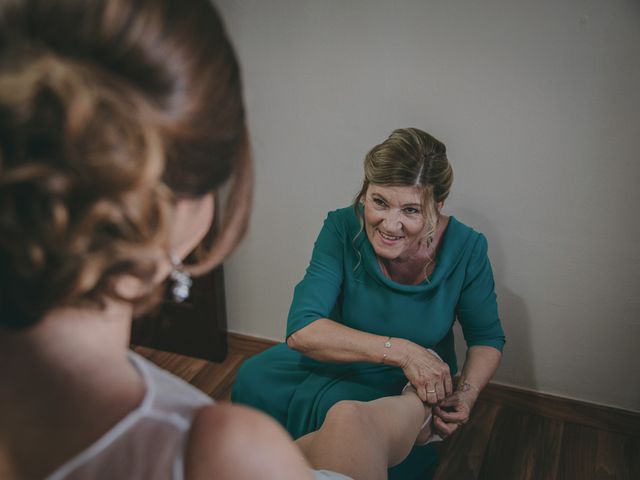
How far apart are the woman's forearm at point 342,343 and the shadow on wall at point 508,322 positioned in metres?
0.66

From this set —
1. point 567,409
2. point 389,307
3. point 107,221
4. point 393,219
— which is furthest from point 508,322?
point 107,221

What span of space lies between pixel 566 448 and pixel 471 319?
0.79 m

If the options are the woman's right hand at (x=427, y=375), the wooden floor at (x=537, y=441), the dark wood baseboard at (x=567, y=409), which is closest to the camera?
the woman's right hand at (x=427, y=375)

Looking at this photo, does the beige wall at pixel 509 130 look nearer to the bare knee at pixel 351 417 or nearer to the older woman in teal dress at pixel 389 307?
the older woman in teal dress at pixel 389 307

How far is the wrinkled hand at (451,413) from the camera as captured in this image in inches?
49.9

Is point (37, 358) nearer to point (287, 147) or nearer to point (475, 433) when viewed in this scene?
point (287, 147)

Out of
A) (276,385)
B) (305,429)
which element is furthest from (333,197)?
(305,429)

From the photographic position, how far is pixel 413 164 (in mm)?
1288

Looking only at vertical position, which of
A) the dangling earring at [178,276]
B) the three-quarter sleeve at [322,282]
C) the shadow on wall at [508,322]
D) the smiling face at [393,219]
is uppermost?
the dangling earring at [178,276]

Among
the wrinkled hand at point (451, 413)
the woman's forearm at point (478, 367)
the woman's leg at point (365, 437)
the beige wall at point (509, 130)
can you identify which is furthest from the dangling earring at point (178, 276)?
the beige wall at point (509, 130)

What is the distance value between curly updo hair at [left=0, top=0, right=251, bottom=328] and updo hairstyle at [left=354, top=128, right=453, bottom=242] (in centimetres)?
86

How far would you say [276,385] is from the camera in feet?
4.73

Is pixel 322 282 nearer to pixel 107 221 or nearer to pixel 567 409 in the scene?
pixel 107 221

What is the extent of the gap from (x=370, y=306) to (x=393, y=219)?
264 mm
